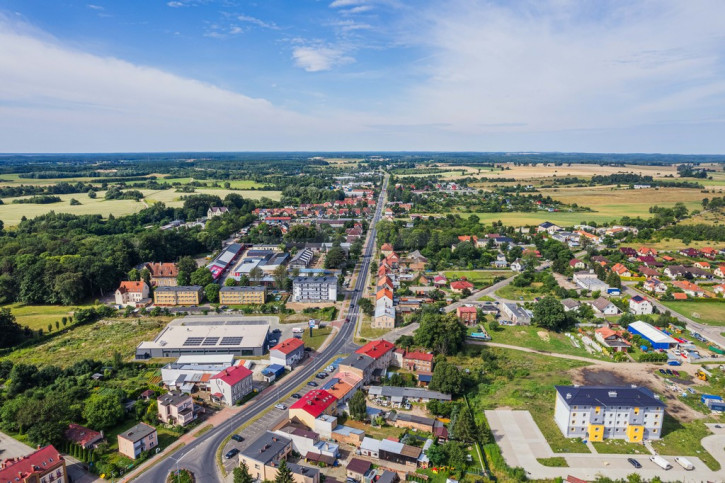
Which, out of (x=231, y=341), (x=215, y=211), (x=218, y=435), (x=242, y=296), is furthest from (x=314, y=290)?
(x=215, y=211)

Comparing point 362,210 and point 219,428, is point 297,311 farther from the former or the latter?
point 362,210

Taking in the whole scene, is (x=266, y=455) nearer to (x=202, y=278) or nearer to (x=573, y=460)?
(x=573, y=460)

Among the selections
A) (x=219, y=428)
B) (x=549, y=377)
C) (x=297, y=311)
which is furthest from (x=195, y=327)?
(x=549, y=377)

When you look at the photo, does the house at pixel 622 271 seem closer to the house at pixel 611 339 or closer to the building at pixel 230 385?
the house at pixel 611 339

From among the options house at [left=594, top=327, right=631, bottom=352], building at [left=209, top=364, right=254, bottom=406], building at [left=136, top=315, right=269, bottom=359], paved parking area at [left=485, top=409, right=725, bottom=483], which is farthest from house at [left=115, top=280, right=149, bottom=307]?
house at [left=594, top=327, right=631, bottom=352]

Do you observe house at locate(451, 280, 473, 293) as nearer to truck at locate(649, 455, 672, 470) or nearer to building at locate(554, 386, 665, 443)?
building at locate(554, 386, 665, 443)

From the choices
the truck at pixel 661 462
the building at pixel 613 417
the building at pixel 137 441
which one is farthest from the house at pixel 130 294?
the truck at pixel 661 462
